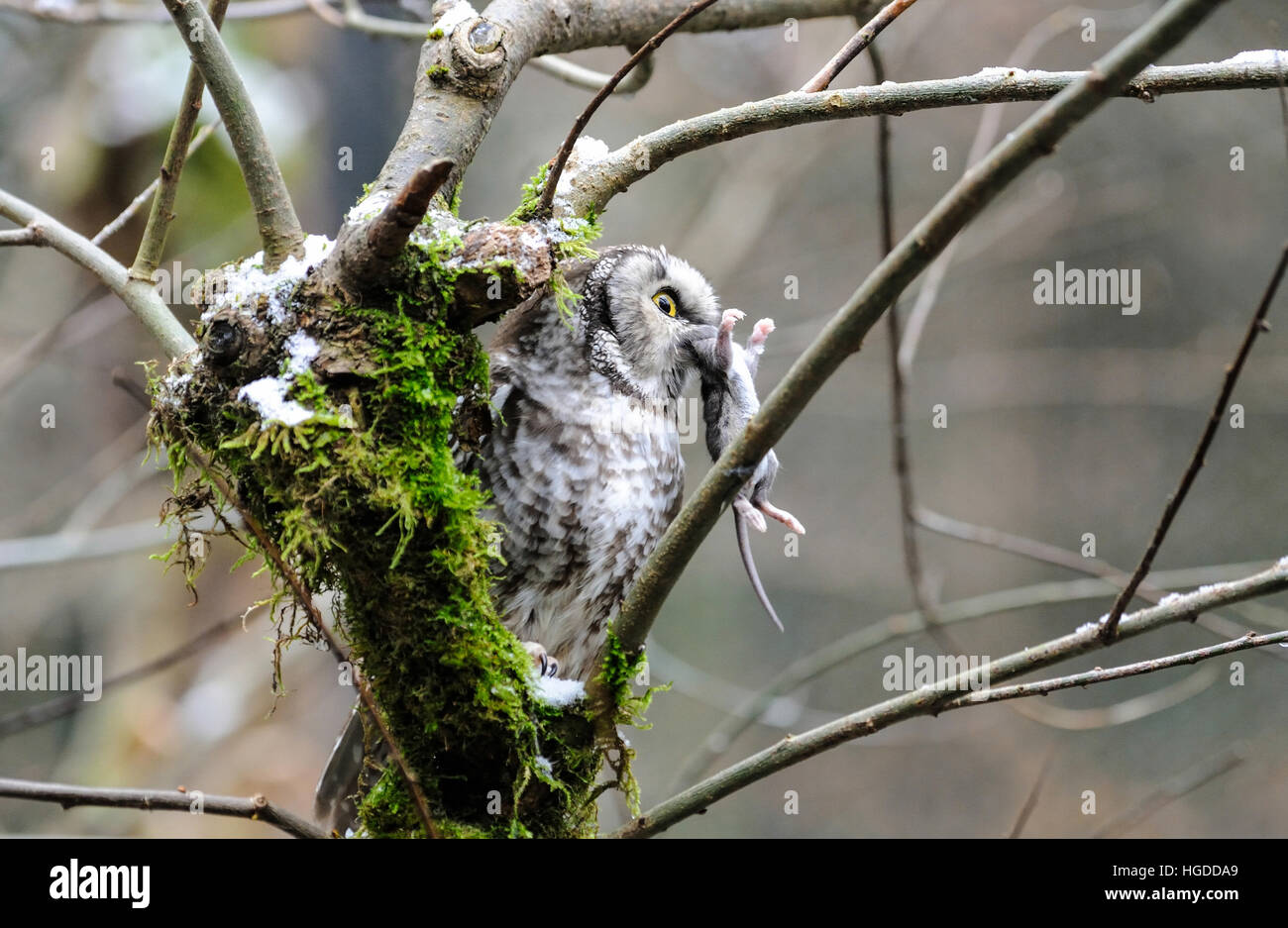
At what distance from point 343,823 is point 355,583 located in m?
1.24

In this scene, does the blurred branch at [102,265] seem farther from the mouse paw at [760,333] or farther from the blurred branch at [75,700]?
the mouse paw at [760,333]

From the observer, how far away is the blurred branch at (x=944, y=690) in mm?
1649

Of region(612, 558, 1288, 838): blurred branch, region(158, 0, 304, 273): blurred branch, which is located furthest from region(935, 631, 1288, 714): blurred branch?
region(158, 0, 304, 273): blurred branch

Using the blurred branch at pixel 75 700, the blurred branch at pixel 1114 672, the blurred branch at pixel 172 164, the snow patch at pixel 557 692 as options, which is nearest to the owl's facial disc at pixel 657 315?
the snow patch at pixel 557 692

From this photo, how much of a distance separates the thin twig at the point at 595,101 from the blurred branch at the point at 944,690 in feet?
3.62

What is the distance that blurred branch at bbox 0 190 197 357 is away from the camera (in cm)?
214

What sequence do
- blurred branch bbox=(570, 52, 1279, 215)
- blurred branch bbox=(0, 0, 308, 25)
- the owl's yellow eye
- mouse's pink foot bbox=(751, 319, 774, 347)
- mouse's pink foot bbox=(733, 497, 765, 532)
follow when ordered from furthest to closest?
blurred branch bbox=(0, 0, 308, 25) → the owl's yellow eye → mouse's pink foot bbox=(751, 319, 774, 347) → mouse's pink foot bbox=(733, 497, 765, 532) → blurred branch bbox=(570, 52, 1279, 215)

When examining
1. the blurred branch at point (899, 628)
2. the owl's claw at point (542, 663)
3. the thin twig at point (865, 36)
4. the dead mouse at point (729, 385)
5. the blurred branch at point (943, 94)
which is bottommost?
the owl's claw at point (542, 663)

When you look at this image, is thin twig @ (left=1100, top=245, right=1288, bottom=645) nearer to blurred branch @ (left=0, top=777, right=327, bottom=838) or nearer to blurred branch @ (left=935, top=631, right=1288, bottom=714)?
blurred branch @ (left=935, top=631, right=1288, bottom=714)

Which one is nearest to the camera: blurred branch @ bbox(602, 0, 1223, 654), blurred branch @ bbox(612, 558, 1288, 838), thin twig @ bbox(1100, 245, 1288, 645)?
blurred branch @ bbox(602, 0, 1223, 654)

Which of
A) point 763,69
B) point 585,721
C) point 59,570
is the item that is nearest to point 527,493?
point 585,721

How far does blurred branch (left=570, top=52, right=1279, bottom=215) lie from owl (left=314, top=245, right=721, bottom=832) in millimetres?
709

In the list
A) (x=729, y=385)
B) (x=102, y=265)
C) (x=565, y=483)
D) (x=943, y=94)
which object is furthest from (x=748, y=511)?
(x=102, y=265)

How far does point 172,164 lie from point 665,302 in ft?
4.57
